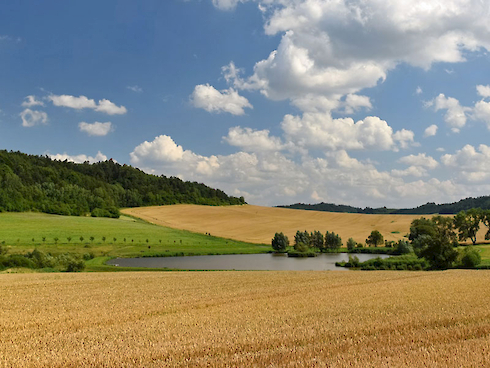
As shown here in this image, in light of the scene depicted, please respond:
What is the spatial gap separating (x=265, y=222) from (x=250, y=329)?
123 meters

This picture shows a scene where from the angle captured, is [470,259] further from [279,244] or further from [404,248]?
[279,244]

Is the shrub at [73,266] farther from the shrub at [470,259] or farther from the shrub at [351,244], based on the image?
the shrub at [351,244]

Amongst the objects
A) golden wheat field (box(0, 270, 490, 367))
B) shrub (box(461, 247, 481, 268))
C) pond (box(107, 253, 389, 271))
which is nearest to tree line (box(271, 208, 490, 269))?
shrub (box(461, 247, 481, 268))

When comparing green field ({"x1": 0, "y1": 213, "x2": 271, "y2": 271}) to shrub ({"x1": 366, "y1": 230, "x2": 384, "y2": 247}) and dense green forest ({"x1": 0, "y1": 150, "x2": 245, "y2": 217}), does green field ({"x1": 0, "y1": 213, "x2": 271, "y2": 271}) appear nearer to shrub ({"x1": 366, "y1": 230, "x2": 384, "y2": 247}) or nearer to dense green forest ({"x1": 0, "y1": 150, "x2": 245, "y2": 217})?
dense green forest ({"x1": 0, "y1": 150, "x2": 245, "y2": 217})

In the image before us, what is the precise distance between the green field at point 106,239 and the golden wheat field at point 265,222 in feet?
40.3

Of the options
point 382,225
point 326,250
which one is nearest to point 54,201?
point 326,250

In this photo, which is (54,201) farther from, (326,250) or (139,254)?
(326,250)

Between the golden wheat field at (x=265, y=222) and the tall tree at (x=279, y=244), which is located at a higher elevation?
the golden wheat field at (x=265, y=222)

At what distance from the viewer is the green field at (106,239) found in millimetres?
78306

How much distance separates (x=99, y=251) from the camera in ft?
260

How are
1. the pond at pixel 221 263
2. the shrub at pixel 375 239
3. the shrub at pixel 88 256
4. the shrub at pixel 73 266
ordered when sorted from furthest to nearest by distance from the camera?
the shrub at pixel 375 239
the shrub at pixel 88 256
the pond at pixel 221 263
the shrub at pixel 73 266

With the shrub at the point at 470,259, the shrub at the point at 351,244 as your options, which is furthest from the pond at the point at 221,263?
the shrub at the point at 351,244

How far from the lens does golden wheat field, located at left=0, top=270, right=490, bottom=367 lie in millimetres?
10250

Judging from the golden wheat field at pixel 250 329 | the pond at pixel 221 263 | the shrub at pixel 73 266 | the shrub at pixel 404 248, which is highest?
the golden wheat field at pixel 250 329
